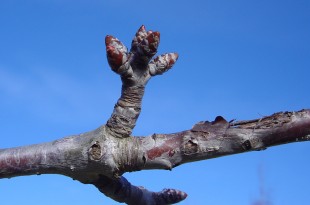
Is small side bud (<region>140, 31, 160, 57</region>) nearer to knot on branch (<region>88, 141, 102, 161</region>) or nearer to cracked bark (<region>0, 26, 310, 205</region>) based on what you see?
cracked bark (<region>0, 26, 310, 205</region>)

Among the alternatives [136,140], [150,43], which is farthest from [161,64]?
[136,140]

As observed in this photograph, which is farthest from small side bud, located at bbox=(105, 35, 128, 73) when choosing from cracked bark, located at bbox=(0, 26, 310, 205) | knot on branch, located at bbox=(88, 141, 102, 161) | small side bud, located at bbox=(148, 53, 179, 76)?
knot on branch, located at bbox=(88, 141, 102, 161)

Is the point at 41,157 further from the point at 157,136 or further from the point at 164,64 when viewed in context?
the point at 164,64

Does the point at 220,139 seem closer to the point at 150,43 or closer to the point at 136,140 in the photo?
the point at 136,140

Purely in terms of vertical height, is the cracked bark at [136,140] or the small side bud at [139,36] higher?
the small side bud at [139,36]

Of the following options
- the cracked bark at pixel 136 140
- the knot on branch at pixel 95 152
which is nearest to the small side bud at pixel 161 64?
the cracked bark at pixel 136 140

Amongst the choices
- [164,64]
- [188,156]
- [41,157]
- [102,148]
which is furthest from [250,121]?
[41,157]

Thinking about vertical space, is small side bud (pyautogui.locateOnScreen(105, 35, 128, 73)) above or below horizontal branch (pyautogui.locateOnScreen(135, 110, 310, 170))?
above

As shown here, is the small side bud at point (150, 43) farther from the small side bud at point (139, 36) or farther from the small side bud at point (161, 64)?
the small side bud at point (161, 64)
